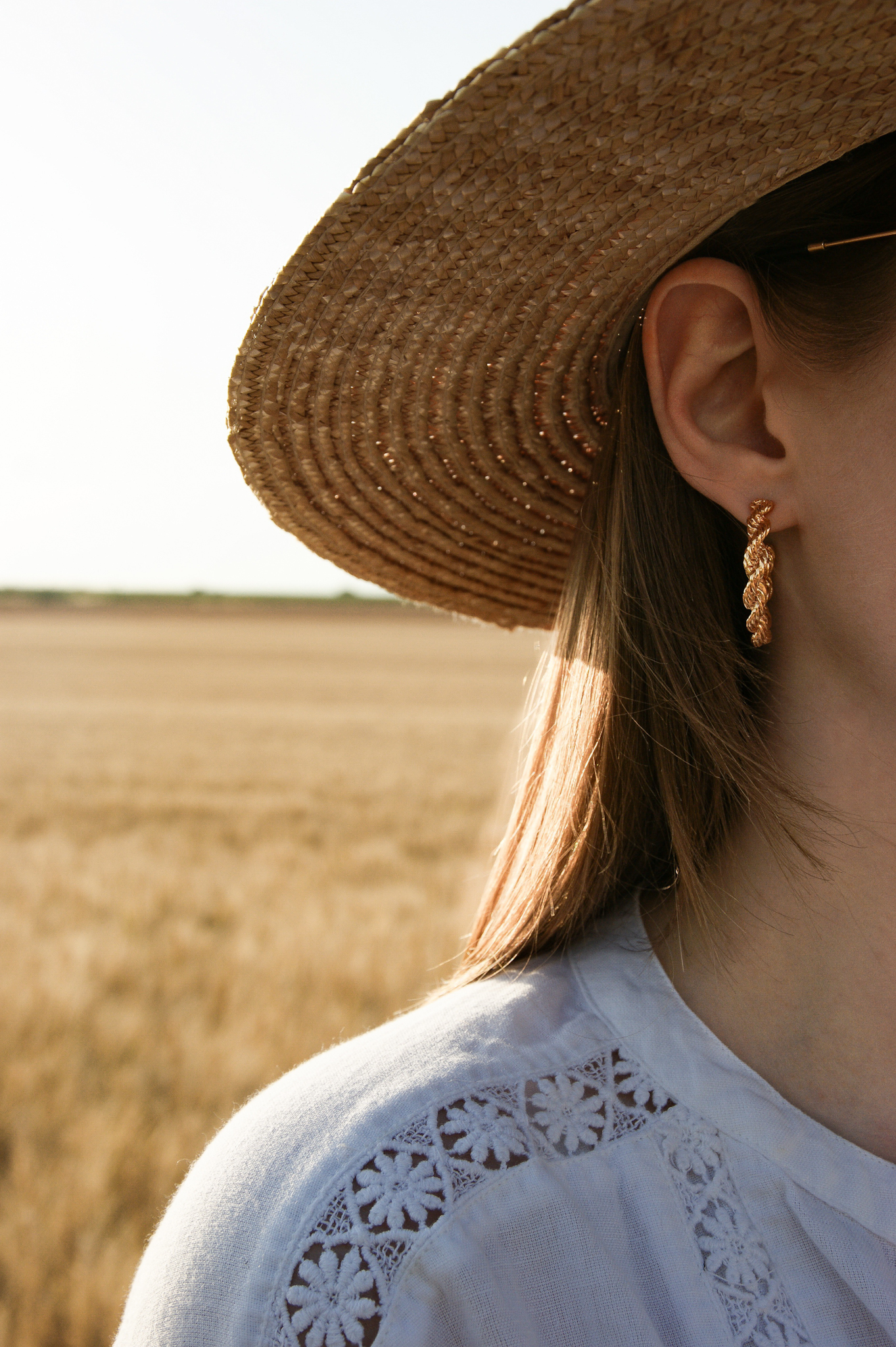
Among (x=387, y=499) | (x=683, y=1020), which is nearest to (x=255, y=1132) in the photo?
(x=683, y=1020)

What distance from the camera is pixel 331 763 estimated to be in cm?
1107

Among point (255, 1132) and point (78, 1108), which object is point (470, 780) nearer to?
point (78, 1108)

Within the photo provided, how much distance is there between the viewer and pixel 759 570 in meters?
0.92

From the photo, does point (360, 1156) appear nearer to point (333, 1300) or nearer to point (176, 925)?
point (333, 1300)

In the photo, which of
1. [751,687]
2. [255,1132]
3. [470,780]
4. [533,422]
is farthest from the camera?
[470,780]

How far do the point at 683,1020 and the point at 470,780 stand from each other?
9.27m

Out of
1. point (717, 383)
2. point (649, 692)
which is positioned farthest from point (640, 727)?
point (717, 383)

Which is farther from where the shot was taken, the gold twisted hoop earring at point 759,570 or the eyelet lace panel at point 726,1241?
the gold twisted hoop earring at point 759,570

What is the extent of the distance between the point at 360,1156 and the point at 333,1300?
0.10 meters

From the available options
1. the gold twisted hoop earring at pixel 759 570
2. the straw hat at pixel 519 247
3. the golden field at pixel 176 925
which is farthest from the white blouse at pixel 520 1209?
the golden field at pixel 176 925

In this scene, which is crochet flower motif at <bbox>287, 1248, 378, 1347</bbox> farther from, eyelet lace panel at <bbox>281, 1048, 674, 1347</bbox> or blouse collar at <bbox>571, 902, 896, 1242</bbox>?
blouse collar at <bbox>571, 902, 896, 1242</bbox>

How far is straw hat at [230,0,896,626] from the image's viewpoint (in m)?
0.67

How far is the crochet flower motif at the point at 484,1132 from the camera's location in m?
0.78

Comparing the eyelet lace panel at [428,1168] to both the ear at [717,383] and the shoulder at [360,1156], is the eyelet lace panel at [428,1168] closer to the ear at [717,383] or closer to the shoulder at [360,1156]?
the shoulder at [360,1156]
